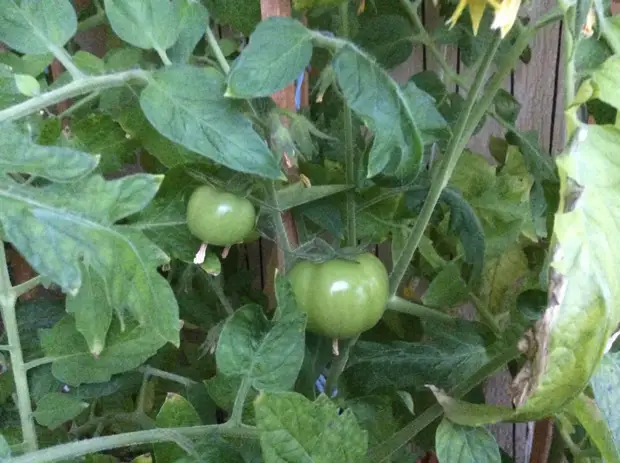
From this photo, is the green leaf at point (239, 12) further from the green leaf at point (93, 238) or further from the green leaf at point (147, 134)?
the green leaf at point (93, 238)

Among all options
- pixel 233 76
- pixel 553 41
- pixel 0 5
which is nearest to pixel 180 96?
pixel 233 76

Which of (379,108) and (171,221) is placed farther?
(171,221)

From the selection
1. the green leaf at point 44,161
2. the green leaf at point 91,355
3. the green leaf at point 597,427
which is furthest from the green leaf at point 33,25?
the green leaf at point 597,427

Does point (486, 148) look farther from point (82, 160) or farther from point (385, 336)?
point (82, 160)

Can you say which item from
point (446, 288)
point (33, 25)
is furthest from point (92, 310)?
point (446, 288)

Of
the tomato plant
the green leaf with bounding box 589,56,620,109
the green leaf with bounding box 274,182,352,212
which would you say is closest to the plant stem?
the tomato plant

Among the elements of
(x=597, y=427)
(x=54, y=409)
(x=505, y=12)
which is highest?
(x=505, y=12)

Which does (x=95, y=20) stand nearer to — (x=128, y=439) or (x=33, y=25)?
(x=33, y=25)
